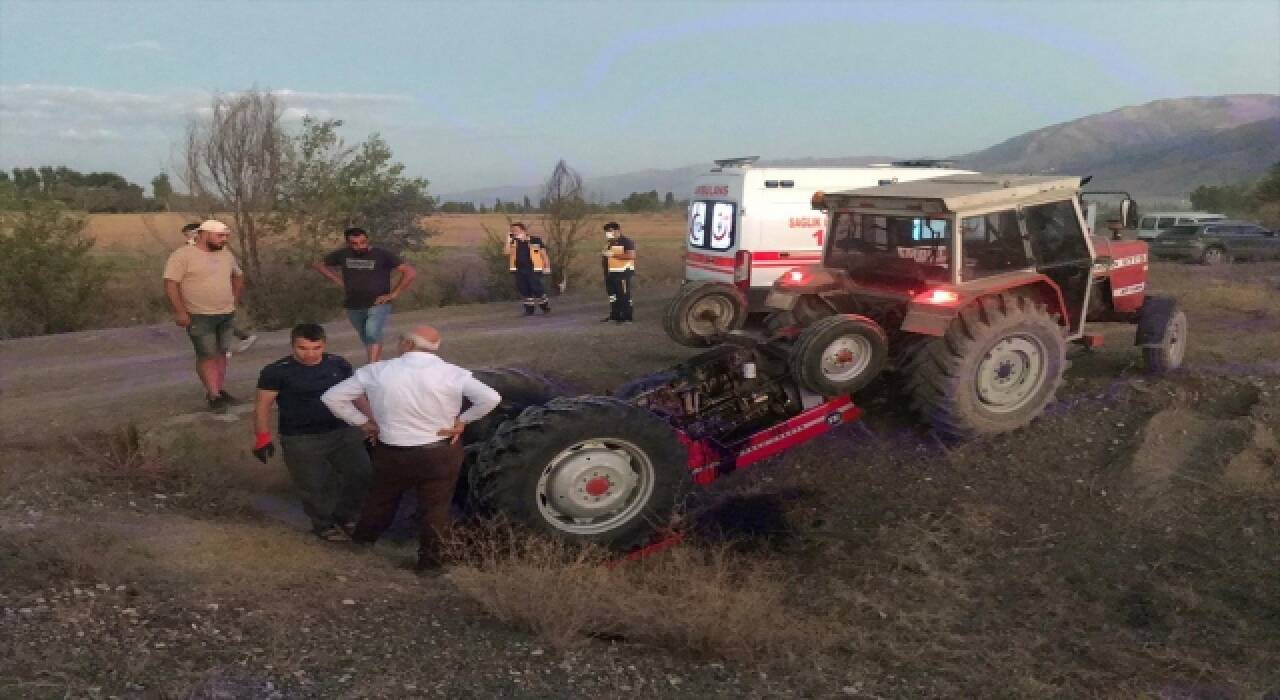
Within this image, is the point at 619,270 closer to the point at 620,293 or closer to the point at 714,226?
the point at 620,293

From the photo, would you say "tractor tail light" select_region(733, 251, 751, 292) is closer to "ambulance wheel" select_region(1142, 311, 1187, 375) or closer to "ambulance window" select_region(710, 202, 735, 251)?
"ambulance window" select_region(710, 202, 735, 251)

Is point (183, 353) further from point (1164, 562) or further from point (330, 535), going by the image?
point (1164, 562)

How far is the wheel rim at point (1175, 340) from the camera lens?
753cm

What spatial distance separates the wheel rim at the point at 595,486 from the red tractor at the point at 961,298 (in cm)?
131

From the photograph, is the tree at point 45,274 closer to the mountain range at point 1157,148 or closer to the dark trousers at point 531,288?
the dark trousers at point 531,288

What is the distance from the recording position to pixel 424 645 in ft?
12.1

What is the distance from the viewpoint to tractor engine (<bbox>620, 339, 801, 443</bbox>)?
248 inches

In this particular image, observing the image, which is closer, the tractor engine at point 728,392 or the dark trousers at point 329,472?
the dark trousers at point 329,472

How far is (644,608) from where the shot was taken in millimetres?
4070

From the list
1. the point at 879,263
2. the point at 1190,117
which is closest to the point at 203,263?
the point at 879,263

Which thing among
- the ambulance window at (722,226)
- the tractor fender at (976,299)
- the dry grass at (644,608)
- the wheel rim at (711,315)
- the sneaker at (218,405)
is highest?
the ambulance window at (722,226)

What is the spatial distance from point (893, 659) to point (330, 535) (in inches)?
128

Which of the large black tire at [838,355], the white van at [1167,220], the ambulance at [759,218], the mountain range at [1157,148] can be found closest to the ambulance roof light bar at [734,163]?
the ambulance at [759,218]

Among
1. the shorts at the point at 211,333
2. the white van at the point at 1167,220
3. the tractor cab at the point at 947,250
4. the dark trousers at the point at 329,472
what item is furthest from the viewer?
the white van at the point at 1167,220
